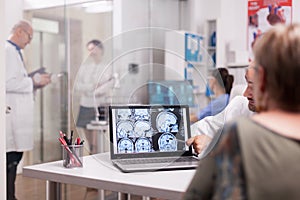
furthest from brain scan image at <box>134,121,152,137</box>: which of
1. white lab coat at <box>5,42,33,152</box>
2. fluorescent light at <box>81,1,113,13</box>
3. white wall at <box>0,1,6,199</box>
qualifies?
fluorescent light at <box>81,1,113,13</box>

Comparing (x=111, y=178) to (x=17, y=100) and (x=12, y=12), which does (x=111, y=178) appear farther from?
(x=12, y=12)

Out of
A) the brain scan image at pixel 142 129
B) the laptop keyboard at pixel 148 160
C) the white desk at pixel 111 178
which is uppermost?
the brain scan image at pixel 142 129

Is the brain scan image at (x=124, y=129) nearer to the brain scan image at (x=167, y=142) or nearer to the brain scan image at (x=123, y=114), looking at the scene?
the brain scan image at (x=123, y=114)

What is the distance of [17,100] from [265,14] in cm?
332

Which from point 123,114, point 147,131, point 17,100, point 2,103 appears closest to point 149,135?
point 147,131

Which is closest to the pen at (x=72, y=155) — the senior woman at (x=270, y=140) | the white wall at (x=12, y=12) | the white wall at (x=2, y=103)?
the white wall at (x=2, y=103)

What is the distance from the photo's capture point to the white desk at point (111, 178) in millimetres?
1494

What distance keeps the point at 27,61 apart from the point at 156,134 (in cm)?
196

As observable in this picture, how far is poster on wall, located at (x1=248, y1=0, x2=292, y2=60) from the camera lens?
16.8ft

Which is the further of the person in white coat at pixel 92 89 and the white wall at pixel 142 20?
the white wall at pixel 142 20

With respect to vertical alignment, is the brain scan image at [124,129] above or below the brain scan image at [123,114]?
below

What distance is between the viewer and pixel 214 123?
2.01 m

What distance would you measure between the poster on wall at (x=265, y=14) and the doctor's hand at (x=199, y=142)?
3309 mm

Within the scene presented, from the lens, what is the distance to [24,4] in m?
3.51
